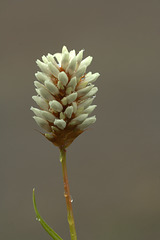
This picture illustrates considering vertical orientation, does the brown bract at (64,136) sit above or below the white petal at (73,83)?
below

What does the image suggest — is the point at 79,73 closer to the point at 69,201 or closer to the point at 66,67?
the point at 66,67

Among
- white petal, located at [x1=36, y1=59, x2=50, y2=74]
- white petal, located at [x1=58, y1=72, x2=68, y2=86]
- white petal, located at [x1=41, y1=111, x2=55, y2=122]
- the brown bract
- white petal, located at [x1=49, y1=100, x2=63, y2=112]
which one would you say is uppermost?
white petal, located at [x1=36, y1=59, x2=50, y2=74]

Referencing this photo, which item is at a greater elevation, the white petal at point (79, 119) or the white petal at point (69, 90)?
the white petal at point (69, 90)

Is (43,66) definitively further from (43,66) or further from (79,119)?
(79,119)

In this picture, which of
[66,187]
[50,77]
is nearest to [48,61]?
[50,77]

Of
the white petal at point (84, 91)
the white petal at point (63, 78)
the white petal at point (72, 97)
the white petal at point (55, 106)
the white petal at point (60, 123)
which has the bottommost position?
the white petal at point (60, 123)

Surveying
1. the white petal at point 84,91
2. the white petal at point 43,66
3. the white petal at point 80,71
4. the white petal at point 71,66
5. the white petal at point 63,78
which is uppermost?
the white petal at point 43,66

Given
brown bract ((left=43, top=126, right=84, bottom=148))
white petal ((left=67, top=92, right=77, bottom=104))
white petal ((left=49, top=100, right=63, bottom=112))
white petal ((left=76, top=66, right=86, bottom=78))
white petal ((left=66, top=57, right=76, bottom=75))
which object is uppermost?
white petal ((left=66, top=57, right=76, bottom=75))

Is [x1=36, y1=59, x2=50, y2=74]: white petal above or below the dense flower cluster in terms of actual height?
above
